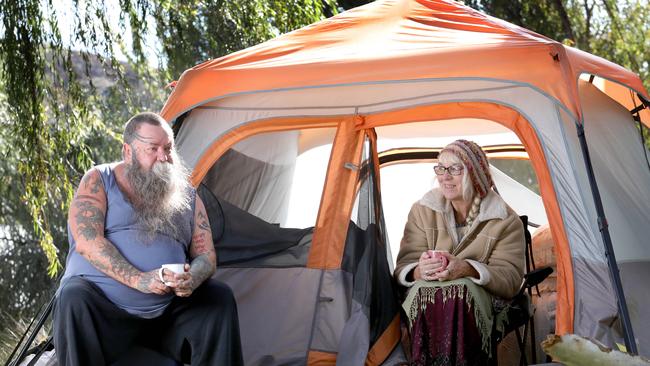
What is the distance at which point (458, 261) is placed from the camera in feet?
12.4

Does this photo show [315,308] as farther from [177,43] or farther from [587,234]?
[177,43]

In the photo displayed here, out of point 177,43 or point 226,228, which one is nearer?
point 226,228

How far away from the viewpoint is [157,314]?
3240 mm

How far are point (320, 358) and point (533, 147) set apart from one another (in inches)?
50.1

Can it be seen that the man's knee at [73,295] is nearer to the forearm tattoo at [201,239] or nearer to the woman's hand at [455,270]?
the forearm tattoo at [201,239]

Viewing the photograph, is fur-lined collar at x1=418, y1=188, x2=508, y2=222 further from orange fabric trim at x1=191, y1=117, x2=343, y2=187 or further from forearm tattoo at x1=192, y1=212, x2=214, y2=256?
forearm tattoo at x1=192, y1=212, x2=214, y2=256

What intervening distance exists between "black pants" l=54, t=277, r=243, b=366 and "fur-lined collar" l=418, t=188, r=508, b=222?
1.15 meters

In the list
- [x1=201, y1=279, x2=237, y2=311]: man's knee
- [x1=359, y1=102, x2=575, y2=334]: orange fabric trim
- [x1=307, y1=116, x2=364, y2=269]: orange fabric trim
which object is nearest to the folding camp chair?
[x1=359, y1=102, x2=575, y2=334]: orange fabric trim

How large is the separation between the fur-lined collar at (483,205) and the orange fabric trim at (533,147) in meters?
0.22

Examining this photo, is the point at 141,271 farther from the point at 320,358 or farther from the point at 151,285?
the point at 320,358

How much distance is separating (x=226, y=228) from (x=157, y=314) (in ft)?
3.43

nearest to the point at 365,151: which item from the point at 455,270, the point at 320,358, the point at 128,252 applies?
the point at 455,270

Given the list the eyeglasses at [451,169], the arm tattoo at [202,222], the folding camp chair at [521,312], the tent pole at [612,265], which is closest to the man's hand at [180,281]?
the arm tattoo at [202,222]

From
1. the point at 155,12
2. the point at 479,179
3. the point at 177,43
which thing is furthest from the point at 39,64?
the point at 479,179
